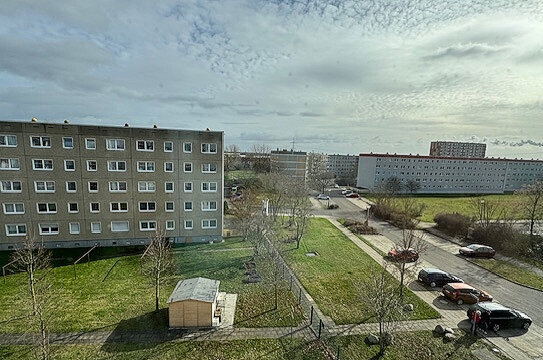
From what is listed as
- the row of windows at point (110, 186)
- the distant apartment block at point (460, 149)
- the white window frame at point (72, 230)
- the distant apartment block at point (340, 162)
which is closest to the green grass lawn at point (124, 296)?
the white window frame at point (72, 230)

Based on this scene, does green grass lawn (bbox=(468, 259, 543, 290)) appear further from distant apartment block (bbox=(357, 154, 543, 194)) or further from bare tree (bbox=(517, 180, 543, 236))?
distant apartment block (bbox=(357, 154, 543, 194))

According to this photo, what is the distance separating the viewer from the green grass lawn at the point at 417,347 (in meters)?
14.1

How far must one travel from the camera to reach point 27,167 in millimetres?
Answer: 26625

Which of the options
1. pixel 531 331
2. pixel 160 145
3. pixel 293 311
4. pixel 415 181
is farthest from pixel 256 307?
pixel 415 181

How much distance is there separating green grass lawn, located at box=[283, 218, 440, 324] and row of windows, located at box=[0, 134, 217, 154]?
12.9 meters

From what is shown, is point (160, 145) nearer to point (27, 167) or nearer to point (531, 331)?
point (27, 167)

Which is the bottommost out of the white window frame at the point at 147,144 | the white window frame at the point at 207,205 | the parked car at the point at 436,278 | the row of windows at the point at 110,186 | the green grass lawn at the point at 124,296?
the green grass lawn at the point at 124,296

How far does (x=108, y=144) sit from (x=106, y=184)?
378 centimetres

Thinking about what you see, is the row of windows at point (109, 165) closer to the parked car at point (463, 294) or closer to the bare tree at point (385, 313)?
the bare tree at point (385, 313)

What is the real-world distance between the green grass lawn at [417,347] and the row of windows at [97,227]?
1993 cm

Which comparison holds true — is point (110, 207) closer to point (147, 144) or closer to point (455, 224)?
point (147, 144)

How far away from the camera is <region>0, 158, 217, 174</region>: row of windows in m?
26.3

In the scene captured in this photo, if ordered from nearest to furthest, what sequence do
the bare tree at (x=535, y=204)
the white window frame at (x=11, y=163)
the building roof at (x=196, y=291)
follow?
the building roof at (x=196, y=291) → the white window frame at (x=11, y=163) → the bare tree at (x=535, y=204)

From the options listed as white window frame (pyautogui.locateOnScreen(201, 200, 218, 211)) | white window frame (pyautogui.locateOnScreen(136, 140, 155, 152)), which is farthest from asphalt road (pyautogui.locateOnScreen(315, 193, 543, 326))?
white window frame (pyautogui.locateOnScreen(136, 140, 155, 152))
